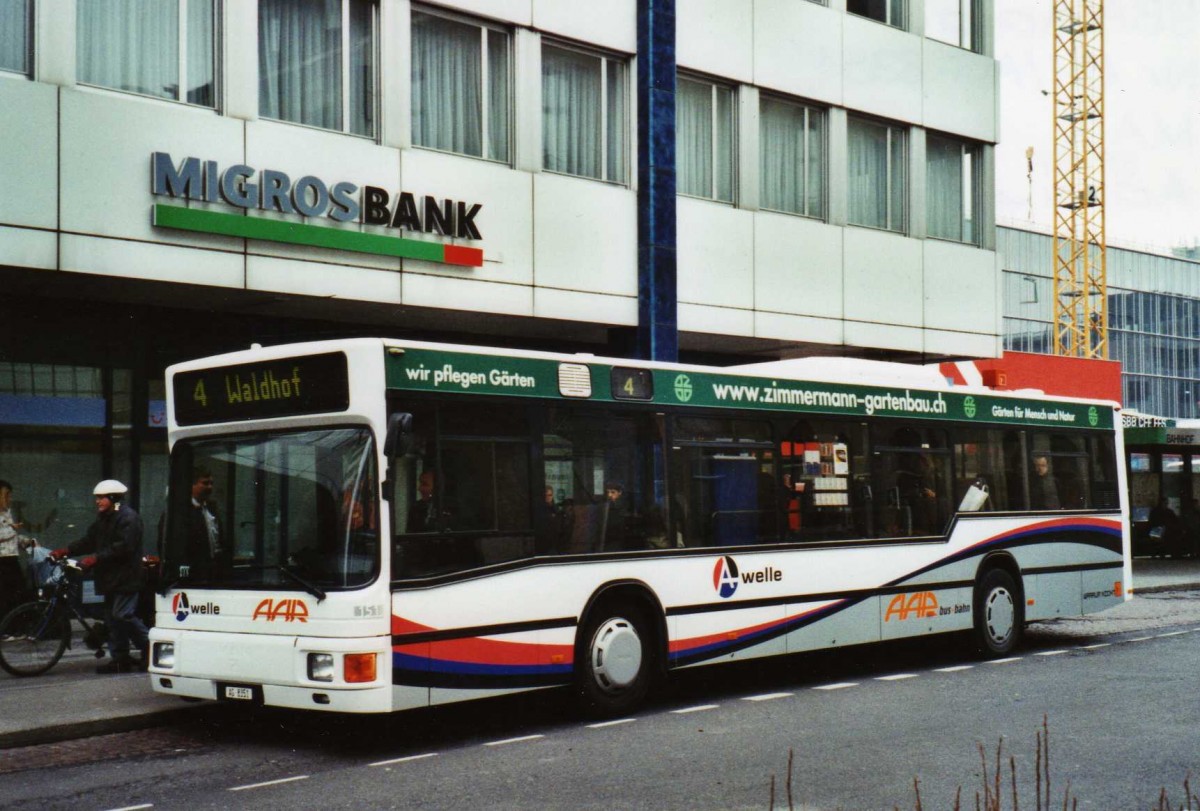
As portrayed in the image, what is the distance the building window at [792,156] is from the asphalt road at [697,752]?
425 inches

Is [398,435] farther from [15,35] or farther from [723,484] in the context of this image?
[15,35]

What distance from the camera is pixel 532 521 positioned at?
10.1m

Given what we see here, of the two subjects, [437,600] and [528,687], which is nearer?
[437,600]

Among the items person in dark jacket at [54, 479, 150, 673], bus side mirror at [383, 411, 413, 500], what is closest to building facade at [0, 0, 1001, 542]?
person in dark jacket at [54, 479, 150, 673]

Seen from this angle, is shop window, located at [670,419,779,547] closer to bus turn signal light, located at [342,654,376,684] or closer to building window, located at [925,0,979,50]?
bus turn signal light, located at [342,654,376,684]

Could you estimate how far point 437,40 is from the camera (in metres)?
18.0

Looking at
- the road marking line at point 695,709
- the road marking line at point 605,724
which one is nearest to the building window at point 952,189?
the road marking line at point 695,709

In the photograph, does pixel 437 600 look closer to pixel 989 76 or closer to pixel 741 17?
pixel 741 17

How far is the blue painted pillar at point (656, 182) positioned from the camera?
19.7 metres

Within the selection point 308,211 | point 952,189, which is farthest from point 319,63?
point 952,189

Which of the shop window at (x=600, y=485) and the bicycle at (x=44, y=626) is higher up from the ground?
the shop window at (x=600, y=485)

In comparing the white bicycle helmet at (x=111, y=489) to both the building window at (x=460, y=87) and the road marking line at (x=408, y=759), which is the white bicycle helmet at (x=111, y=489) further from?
the building window at (x=460, y=87)

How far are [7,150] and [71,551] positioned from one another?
3.91 metres

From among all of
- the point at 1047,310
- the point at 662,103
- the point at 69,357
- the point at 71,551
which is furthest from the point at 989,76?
the point at 1047,310
